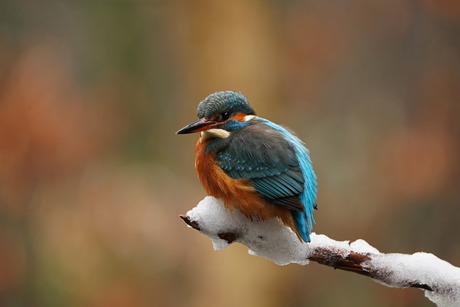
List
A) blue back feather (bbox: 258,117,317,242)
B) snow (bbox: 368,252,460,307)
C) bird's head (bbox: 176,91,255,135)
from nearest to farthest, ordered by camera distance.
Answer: snow (bbox: 368,252,460,307)
blue back feather (bbox: 258,117,317,242)
bird's head (bbox: 176,91,255,135)

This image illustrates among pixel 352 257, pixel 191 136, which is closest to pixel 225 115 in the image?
pixel 352 257

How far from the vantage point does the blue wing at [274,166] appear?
1461mm

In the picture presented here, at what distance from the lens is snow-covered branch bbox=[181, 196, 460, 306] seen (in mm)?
1322

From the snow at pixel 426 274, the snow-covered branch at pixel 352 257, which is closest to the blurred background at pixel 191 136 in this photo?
the snow-covered branch at pixel 352 257

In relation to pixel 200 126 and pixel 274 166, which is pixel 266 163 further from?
pixel 200 126

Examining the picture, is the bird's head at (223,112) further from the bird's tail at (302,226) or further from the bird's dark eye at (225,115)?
the bird's tail at (302,226)

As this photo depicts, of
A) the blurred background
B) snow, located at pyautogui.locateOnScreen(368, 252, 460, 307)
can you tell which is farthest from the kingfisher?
the blurred background

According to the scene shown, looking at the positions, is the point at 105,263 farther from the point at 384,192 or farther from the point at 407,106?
the point at 407,106

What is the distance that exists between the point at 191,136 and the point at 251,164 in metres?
1.84

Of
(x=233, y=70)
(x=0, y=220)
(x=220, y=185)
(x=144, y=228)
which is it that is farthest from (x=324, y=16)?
(x=220, y=185)

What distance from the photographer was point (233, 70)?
3385 millimetres

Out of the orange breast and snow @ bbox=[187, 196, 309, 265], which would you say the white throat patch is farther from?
snow @ bbox=[187, 196, 309, 265]

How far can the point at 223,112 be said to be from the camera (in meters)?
1.57

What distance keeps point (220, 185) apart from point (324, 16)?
7.28 ft
